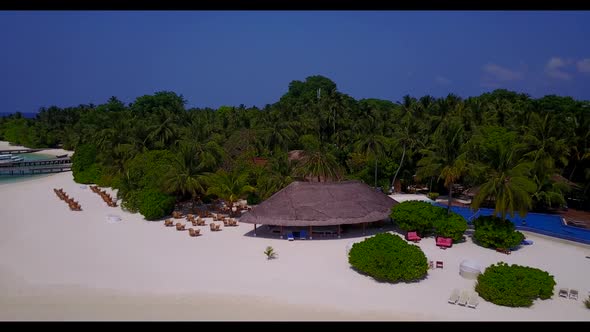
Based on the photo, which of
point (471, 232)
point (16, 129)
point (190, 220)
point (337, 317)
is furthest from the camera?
point (16, 129)

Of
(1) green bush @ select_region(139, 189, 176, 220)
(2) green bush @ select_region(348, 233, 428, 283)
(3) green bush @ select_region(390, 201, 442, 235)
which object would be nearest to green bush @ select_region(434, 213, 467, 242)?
(3) green bush @ select_region(390, 201, 442, 235)

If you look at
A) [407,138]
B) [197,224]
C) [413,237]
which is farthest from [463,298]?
[407,138]

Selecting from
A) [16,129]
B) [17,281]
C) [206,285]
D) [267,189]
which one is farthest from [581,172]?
[16,129]

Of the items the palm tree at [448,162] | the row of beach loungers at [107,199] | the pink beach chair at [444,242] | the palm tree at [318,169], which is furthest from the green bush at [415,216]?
the row of beach loungers at [107,199]

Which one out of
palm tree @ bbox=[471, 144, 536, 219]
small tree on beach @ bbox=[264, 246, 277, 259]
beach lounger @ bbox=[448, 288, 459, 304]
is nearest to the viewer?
beach lounger @ bbox=[448, 288, 459, 304]

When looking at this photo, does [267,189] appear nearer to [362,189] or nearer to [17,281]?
[362,189]

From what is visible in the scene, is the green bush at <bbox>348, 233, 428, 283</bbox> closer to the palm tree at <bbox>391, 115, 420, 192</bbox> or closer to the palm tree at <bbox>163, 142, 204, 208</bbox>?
the palm tree at <bbox>163, 142, 204, 208</bbox>
